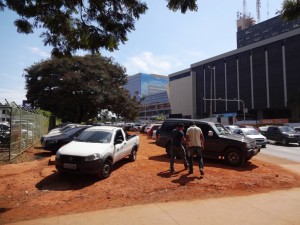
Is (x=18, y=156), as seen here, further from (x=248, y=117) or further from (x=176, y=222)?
(x=248, y=117)

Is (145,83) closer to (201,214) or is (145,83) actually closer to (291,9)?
(201,214)

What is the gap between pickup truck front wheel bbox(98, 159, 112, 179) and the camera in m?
9.75

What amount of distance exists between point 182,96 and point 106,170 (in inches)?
4423

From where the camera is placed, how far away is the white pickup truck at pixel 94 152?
9.40 metres

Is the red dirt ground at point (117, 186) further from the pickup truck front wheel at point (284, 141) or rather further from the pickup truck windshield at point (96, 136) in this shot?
the pickup truck front wheel at point (284, 141)

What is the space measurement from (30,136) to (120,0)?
13.0 metres

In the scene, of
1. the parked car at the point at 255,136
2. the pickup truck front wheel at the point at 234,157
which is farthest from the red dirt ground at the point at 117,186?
the parked car at the point at 255,136

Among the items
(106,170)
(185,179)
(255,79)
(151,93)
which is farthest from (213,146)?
(151,93)

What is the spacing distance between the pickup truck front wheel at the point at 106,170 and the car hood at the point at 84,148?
44 cm

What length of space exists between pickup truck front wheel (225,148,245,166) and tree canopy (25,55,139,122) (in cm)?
2697

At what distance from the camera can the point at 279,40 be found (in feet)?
271

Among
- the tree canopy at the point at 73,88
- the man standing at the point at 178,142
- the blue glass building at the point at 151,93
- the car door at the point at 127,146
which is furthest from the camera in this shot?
the blue glass building at the point at 151,93

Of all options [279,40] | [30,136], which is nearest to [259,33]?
[279,40]

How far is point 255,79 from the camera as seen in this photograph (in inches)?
3499
